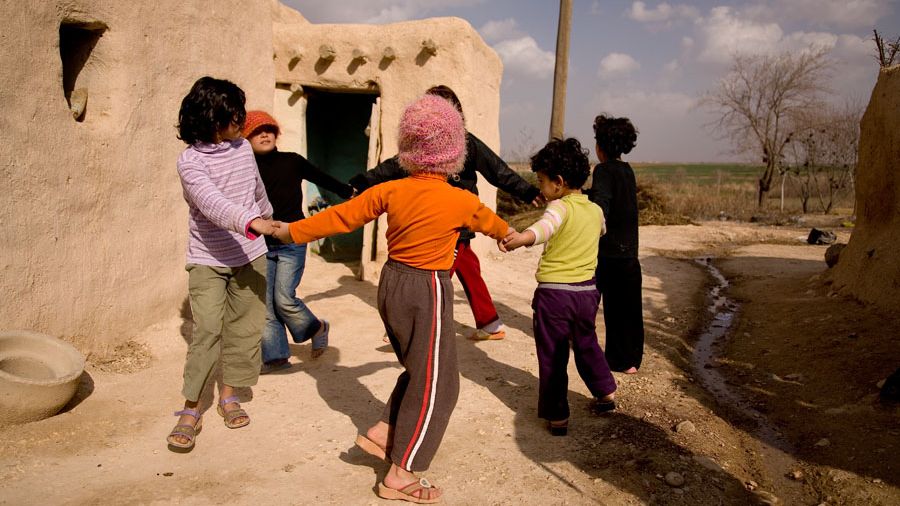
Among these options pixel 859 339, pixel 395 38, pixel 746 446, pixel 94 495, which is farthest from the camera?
pixel 395 38

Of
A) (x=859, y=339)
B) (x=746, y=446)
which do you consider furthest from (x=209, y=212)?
(x=859, y=339)

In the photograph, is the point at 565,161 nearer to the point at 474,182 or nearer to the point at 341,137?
the point at 474,182

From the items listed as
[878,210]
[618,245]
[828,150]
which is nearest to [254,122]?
[618,245]

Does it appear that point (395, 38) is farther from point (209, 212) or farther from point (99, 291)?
point (209, 212)

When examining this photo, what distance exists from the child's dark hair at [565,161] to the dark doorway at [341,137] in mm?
6207

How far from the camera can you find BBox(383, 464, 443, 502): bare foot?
2.72 m

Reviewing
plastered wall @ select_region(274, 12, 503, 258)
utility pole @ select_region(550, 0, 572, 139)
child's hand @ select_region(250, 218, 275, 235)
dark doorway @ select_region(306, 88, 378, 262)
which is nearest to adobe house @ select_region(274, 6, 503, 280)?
plastered wall @ select_region(274, 12, 503, 258)

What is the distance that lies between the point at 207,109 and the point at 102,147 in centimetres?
173

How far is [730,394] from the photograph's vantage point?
4.38 metres

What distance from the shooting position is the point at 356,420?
3.66 metres

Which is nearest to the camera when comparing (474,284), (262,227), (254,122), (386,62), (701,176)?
(262,227)

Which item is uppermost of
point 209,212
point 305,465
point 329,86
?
point 329,86

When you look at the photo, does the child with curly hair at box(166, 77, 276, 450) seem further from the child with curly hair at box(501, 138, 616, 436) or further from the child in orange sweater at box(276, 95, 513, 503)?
the child with curly hair at box(501, 138, 616, 436)

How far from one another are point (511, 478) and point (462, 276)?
2.18m
